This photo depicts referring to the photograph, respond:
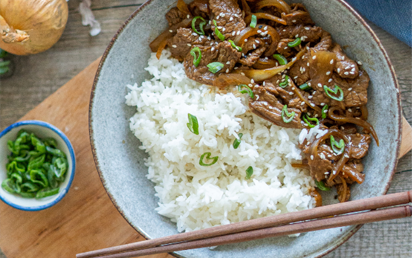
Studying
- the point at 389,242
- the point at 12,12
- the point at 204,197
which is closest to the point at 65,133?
the point at 12,12

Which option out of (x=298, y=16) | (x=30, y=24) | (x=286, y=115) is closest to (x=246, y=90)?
(x=286, y=115)

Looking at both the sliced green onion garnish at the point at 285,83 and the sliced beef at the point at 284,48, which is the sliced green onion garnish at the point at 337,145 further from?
the sliced beef at the point at 284,48

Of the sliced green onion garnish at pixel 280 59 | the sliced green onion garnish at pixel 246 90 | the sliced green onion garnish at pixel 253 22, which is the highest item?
the sliced green onion garnish at pixel 253 22

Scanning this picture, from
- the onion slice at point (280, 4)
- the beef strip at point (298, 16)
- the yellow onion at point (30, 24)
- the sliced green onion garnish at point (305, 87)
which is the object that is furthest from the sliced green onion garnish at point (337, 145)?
the yellow onion at point (30, 24)

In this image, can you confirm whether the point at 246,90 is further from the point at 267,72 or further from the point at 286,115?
the point at 286,115

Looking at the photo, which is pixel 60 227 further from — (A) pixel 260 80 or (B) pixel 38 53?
(A) pixel 260 80

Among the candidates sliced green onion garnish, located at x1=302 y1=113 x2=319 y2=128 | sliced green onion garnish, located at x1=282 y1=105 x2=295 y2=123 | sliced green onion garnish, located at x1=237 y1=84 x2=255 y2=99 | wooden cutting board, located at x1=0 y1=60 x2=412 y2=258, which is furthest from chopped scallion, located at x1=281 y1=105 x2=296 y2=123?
wooden cutting board, located at x1=0 y1=60 x2=412 y2=258

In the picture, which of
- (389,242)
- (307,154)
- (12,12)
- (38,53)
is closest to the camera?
(307,154)
